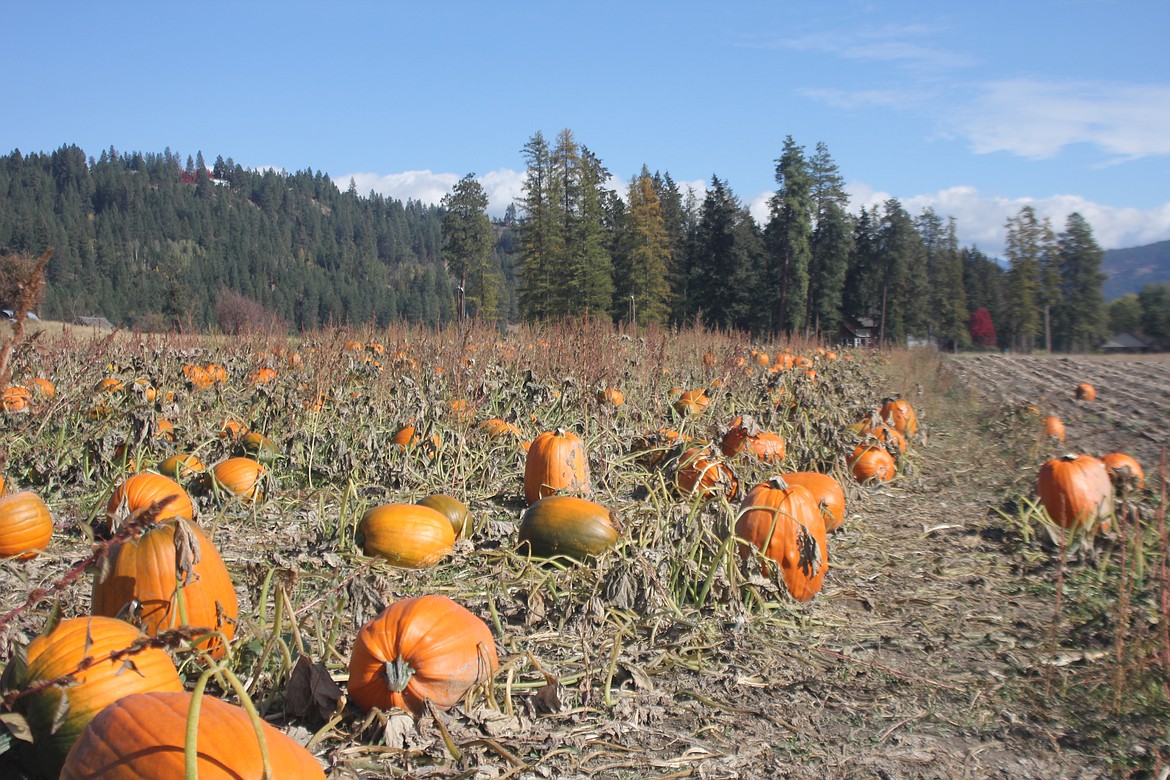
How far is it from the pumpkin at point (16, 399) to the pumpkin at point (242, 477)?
1.54 m

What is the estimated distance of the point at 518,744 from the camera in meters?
2.41

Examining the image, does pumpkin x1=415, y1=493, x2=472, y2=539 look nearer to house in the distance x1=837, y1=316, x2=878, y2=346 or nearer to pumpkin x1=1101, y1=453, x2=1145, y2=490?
pumpkin x1=1101, y1=453, x2=1145, y2=490

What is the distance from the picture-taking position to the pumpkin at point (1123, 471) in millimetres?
4602

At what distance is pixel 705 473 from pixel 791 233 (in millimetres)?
51209

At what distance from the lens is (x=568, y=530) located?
13.1 ft

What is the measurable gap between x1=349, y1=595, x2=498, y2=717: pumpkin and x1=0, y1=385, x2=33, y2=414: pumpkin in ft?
13.5

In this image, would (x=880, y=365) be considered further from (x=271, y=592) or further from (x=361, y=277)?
(x=361, y=277)

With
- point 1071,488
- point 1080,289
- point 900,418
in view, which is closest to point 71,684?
point 1071,488

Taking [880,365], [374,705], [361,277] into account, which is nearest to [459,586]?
[374,705]

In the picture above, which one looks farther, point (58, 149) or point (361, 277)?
point (58, 149)

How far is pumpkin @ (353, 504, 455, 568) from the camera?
388 cm

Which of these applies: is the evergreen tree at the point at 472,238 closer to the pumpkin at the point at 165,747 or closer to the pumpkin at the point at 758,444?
the pumpkin at the point at 758,444

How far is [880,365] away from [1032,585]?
20.7m

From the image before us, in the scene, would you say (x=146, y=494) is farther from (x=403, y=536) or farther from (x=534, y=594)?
(x=534, y=594)
